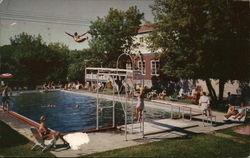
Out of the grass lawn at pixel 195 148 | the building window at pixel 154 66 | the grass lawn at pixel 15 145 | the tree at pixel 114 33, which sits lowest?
the grass lawn at pixel 195 148

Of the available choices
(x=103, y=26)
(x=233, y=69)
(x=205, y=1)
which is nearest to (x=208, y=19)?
(x=205, y=1)

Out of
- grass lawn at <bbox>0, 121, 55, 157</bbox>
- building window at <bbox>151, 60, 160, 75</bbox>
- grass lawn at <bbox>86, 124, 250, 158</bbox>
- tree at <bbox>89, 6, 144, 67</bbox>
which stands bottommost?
grass lawn at <bbox>86, 124, 250, 158</bbox>

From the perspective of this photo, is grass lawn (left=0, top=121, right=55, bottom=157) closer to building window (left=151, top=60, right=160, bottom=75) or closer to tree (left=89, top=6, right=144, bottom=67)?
tree (left=89, top=6, right=144, bottom=67)

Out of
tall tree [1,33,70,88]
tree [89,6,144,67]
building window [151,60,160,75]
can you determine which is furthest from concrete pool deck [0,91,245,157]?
tall tree [1,33,70,88]

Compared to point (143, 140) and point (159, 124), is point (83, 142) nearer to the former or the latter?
point (143, 140)

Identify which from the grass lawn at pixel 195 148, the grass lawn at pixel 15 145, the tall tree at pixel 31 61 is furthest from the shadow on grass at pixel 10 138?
the tall tree at pixel 31 61

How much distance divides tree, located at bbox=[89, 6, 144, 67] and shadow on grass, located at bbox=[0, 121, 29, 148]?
1986 centimetres

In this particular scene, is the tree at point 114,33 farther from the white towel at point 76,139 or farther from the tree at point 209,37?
the white towel at point 76,139

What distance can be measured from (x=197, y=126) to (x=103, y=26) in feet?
68.2

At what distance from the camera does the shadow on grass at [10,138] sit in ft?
31.0

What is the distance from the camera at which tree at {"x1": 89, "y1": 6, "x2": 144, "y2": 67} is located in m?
29.7

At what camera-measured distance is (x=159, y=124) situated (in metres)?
13.2

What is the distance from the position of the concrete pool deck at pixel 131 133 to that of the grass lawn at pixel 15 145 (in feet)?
A: 1.13

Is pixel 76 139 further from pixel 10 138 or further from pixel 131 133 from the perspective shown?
pixel 10 138
